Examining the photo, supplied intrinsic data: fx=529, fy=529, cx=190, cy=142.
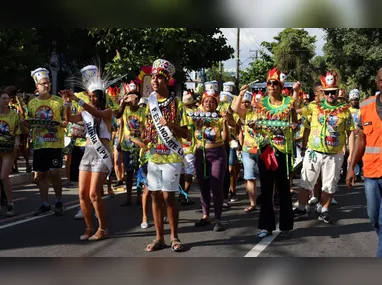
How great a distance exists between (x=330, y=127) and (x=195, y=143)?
183 centimetres

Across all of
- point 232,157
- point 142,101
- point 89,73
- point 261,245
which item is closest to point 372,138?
point 261,245

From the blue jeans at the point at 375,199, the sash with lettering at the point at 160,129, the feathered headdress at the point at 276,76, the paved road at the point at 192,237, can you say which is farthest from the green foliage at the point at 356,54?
the blue jeans at the point at 375,199

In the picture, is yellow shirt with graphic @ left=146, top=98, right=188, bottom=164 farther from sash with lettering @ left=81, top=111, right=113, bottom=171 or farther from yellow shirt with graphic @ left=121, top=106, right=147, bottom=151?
yellow shirt with graphic @ left=121, top=106, right=147, bottom=151

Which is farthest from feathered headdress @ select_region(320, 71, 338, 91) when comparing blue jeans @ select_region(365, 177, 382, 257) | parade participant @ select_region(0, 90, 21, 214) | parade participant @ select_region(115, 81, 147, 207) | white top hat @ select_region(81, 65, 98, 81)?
parade participant @ select_region(0, 90, 21, 214)

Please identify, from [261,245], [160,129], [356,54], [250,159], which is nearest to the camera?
[160,129]

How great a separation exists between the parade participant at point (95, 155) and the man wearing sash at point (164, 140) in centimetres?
71

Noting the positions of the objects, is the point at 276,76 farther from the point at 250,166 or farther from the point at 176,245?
the point at 176,245

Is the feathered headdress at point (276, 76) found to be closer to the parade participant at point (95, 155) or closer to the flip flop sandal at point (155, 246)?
the parade participant at point (95, 155)

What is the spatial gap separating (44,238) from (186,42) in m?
11.0

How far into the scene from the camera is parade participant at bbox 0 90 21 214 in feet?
24.6

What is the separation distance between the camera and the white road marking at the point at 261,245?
5.75 m

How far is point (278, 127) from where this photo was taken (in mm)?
6336

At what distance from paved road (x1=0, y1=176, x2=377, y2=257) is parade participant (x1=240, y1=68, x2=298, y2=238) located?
15.1 inches
